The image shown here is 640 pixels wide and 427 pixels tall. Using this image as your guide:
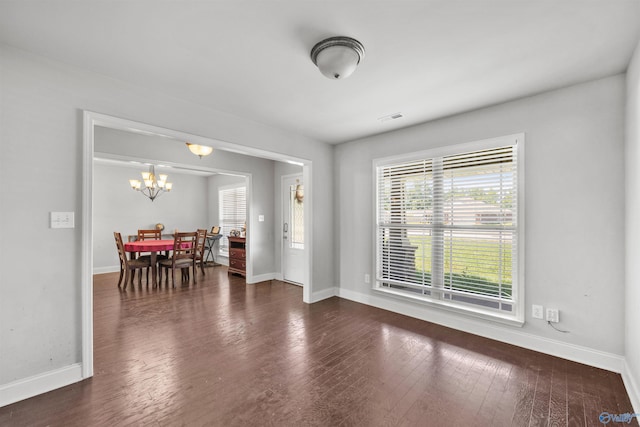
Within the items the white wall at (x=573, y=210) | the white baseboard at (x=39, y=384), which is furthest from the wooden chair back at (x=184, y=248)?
the white wall at (x=573, y=210)

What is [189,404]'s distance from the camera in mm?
1975

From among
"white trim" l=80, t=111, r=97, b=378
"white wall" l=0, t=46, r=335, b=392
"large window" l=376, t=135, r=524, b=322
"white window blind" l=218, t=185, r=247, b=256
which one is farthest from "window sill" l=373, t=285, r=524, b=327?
"white window blind" l=218, t=185, r=247, b=256

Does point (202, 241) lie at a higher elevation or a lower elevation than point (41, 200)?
lower

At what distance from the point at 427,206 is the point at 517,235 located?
102 cm

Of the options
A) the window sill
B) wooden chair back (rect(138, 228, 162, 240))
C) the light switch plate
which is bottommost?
the window sill

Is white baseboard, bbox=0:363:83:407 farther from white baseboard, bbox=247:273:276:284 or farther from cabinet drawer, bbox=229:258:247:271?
cabinet drawer, bbox=229:258:247:271

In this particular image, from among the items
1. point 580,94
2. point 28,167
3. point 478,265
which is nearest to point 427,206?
point 478,265

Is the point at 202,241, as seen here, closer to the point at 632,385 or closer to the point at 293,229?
the point at 293,229

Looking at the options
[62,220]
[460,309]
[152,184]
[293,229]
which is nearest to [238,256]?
[293,229]

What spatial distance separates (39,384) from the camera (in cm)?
210

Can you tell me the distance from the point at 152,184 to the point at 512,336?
21.8ft

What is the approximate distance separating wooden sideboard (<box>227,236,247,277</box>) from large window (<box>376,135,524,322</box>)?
3.04m

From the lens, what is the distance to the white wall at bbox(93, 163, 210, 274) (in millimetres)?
6535

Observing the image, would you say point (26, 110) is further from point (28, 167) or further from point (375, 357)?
point (375, 357)
